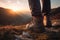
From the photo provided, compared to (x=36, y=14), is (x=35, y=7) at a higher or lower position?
higher

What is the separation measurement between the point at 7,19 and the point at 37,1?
11.3m

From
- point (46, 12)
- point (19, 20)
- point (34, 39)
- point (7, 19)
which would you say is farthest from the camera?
point (19, 20)

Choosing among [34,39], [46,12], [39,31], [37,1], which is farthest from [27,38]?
[46,12]

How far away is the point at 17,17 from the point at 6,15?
2275 mm

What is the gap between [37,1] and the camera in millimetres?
13953

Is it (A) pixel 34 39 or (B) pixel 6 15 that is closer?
(A) pixel 34 39

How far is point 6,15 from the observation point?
2523cm

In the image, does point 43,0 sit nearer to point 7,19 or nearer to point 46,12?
point 46,12

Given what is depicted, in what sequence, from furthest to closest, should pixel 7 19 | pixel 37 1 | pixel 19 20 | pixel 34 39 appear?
pixel 19 20, pixel 7 19, pixel 37 1, pixel 34 39

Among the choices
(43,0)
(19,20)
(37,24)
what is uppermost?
(43,0)

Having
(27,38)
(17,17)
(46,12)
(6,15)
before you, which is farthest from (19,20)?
(27,38)

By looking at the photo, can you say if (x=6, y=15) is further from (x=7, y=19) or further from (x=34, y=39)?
(x=34, y=39)

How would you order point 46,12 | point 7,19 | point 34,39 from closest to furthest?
point 34,39
point 46,12
point 7,19

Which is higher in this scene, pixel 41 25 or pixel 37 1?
pixel 37 1
